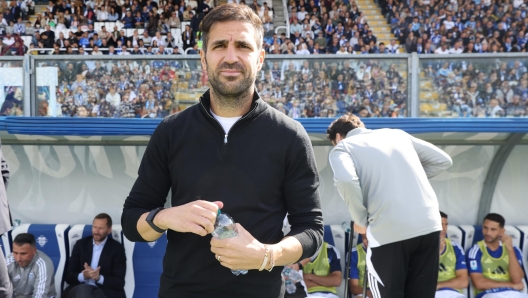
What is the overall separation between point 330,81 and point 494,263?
2864 mm

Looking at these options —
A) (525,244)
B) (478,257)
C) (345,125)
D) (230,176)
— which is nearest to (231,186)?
(230,176)

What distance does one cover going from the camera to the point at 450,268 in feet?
20.5

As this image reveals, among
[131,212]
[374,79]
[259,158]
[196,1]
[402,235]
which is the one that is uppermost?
[196,1]

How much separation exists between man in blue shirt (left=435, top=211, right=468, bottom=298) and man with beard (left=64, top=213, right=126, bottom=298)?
341 cm

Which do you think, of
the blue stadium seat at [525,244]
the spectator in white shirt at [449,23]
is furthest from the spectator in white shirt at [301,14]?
A: the blue stadium seat at [525,244]

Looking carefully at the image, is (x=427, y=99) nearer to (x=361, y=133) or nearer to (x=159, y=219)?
(x=361, y=133)

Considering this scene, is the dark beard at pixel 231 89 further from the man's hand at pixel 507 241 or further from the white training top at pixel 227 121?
the man's hand at pixel 507 241

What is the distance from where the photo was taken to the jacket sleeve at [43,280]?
19.8 ft

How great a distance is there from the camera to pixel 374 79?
7.29 m

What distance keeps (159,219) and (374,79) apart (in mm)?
5882

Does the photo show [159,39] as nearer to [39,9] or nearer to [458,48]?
[39,9]

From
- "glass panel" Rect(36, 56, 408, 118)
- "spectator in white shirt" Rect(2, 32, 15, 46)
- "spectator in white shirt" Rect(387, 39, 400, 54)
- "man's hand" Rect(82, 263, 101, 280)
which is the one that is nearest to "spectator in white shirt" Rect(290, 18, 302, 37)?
"spectator in white shirt" Rect(387, 39, 400, 54)

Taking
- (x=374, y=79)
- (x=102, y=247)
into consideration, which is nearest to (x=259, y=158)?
(x=102, y=247)

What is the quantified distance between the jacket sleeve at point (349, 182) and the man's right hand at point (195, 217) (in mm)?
2157
